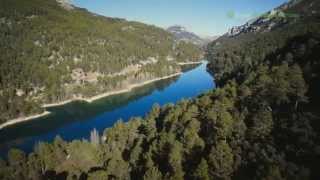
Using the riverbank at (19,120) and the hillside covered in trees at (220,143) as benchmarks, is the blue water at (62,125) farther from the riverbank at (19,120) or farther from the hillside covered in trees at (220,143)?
the hillside covered in trees at (220,143)

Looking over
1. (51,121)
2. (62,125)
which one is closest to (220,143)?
(62,125)

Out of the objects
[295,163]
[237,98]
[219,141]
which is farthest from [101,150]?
[295,163]

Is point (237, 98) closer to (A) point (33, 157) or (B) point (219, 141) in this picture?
(B) point (219, 141)

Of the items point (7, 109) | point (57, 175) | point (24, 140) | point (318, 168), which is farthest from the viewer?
point (7, 109)

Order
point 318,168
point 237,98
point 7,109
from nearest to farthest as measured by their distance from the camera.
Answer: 1. point 318,168
2. point 237,98
3. point 7,109

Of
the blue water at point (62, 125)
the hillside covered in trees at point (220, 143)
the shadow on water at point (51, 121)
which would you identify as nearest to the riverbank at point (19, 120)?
the shadow on water at point (51, 121)

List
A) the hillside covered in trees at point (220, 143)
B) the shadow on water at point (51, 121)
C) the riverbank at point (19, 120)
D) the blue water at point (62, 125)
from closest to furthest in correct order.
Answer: the hillside covered in trees at point (220, 143) < the blue water at point (62, 125) < the shadow on water at point (51, 121) < the riverbank at point (19, 120)

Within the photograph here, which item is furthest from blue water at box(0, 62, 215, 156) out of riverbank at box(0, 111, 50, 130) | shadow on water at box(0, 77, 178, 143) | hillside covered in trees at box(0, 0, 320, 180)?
hillside covered in trees at box(0, 0, 320, 180)

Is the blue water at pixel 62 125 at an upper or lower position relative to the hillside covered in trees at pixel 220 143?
lower
